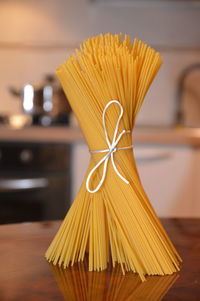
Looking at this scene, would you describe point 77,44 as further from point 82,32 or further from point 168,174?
point 168,174

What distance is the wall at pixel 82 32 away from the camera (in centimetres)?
273

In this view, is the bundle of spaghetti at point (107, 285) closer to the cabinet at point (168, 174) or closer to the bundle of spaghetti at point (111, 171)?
the bundle of spaghetti at point (111, 171)

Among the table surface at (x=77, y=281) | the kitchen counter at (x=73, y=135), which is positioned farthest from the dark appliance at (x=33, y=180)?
the table surface at (x=77, y=281)

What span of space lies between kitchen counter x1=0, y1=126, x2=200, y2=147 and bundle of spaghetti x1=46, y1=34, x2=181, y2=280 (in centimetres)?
146

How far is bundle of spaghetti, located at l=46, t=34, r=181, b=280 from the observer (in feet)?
2.05

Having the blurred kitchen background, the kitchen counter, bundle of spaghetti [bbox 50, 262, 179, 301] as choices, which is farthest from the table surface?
the blurred kitchen background

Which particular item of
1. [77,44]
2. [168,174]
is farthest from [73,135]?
[77,44]

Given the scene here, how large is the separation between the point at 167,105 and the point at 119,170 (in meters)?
→ 2.18

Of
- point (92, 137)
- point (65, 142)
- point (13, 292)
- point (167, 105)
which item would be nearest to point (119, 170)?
point (92, 137)

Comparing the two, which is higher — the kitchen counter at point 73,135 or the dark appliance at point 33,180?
the kitchen counter at point 73,135

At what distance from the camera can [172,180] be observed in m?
2.17

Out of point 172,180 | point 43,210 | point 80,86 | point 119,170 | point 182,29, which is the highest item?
point 182,29

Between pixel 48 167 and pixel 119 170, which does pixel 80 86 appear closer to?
pixel 119 170

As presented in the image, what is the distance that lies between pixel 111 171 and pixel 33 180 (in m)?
1.59
